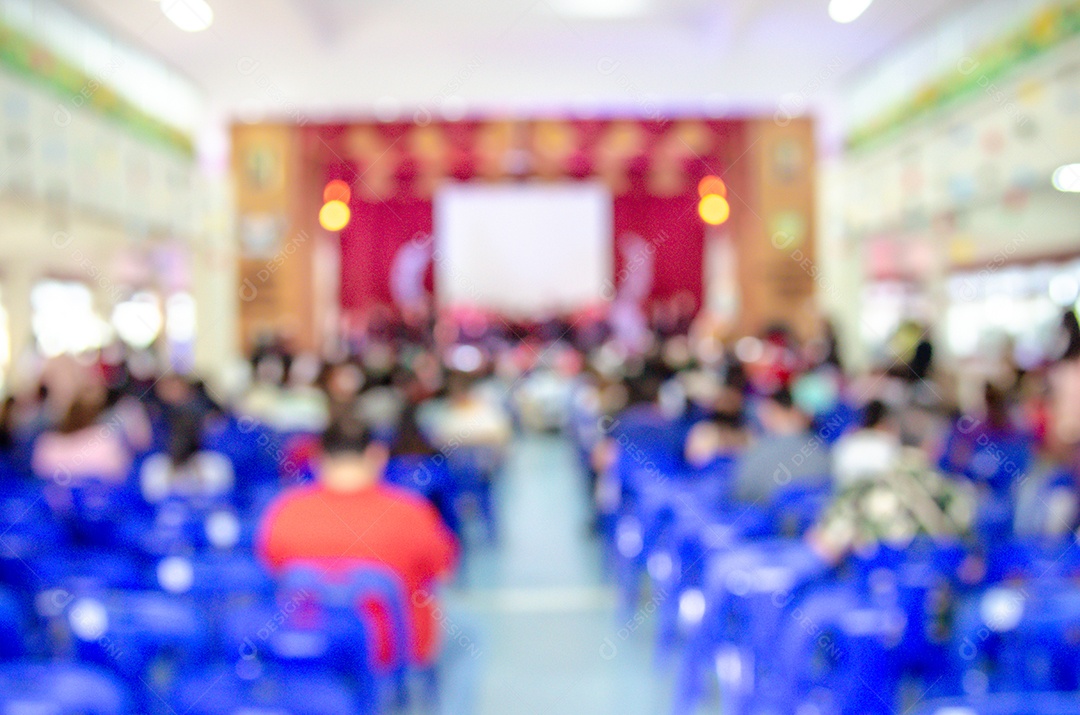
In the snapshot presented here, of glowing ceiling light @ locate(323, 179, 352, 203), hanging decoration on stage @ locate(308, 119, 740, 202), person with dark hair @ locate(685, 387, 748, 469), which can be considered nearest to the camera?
person with dark hair @ locate(685, 387, 748, 469)

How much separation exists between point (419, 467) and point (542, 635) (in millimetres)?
957

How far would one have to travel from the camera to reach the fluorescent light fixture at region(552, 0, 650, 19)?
898cm

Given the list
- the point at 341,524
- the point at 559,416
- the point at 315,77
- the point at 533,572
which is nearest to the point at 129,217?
the point at 315,77

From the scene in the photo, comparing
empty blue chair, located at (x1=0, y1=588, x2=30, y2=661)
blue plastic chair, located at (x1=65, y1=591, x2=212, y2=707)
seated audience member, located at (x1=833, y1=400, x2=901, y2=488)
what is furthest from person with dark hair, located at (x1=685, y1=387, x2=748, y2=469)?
empty blue chair, located at (x1=0, y1=588, x2=30, y2=661)

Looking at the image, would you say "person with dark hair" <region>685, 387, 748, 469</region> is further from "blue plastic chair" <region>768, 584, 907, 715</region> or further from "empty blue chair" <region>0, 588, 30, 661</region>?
"empty blue chair" <region>0, 588, 30, 661</region>

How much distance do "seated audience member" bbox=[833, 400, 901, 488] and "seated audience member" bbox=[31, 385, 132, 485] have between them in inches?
130

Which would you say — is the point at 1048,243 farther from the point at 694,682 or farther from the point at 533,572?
the point at 694,682

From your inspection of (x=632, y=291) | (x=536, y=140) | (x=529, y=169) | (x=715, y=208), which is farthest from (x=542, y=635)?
(x=632, y=291)

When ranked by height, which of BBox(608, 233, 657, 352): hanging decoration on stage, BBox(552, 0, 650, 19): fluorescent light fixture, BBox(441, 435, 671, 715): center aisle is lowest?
BBox(441, 435, 671, 715): center aisle

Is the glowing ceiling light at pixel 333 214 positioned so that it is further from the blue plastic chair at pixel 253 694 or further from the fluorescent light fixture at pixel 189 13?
the blue plastic chair at pixel 253 694

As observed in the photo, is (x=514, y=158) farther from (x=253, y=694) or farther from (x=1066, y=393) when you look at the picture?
(x=253, y=694)

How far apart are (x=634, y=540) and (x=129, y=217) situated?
22.4 feet

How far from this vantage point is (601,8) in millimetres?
9133

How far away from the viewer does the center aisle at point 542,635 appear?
3.59m
